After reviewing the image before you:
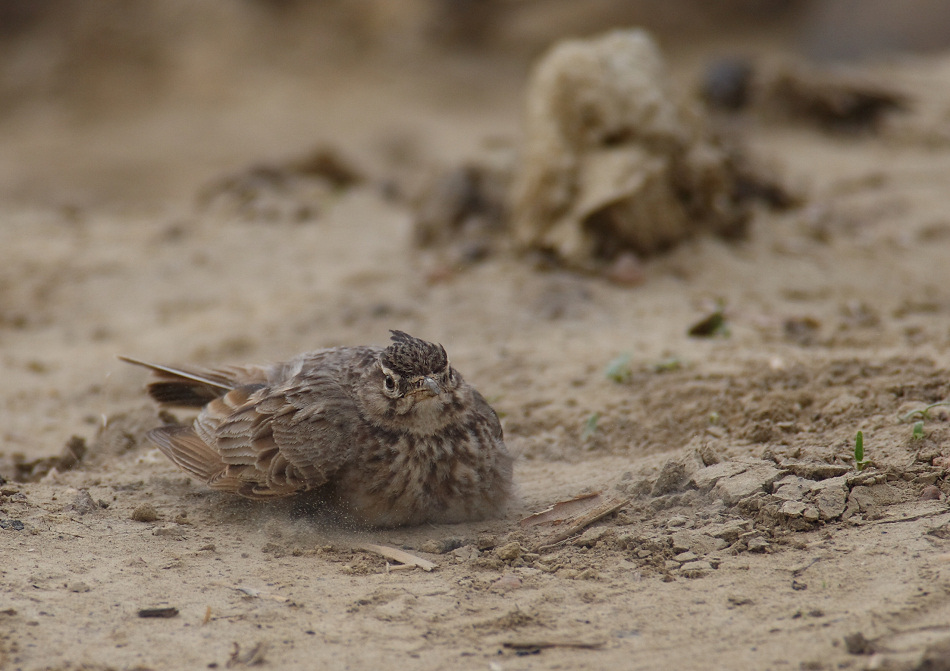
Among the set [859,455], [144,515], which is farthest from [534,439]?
[144,515]

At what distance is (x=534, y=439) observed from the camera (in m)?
4.89

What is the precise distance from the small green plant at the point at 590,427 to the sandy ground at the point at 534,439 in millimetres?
15

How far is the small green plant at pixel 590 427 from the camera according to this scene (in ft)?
15.8

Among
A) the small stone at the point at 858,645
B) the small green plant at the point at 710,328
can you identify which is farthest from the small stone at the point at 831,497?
the small green plant at the point at 710,328

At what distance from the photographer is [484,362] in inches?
232

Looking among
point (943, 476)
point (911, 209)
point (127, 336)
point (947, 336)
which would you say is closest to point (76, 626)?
point (943, 476)

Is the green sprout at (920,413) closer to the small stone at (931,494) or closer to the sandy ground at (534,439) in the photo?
the sandy ground at (534,439)

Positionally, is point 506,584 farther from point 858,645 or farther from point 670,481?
point 858,645

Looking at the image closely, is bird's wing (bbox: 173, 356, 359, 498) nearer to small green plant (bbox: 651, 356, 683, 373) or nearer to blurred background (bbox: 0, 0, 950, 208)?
small green plant (bbox: 651, 356, 683, 373)

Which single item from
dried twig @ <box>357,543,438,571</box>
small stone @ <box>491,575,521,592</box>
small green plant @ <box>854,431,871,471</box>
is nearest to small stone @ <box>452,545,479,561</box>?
dried twig @ <box>357,543,438,571</box>

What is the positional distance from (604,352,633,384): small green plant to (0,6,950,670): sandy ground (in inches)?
1.9

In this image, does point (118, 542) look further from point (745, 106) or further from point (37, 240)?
point (745, 106)

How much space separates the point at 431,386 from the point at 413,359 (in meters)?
0.14

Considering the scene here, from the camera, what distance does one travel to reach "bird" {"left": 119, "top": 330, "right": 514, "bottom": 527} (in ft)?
13.0
